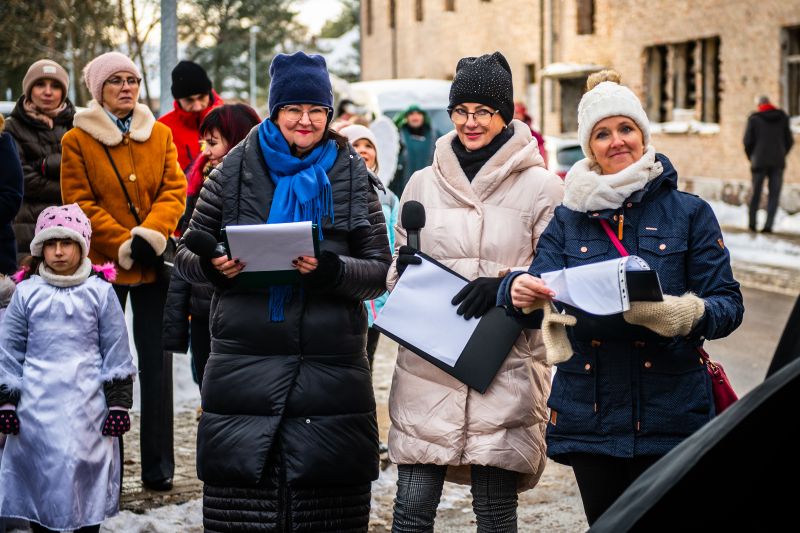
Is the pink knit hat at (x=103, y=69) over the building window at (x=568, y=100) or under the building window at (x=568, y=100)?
under

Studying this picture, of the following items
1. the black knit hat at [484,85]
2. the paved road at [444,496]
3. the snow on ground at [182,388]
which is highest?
the black knit hat at [484,85]

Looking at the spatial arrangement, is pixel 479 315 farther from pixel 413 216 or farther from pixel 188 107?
pixel 188 107

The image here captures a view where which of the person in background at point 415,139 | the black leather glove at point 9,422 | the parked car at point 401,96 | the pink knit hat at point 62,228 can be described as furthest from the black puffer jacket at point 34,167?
the parked car at point 401,96

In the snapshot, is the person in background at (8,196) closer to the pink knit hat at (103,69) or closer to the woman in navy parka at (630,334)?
the pink knit hat at (103,69)

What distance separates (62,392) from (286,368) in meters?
1.21

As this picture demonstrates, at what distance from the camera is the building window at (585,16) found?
3106 centimetres

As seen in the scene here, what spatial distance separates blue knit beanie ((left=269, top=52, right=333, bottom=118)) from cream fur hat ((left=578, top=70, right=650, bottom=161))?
1.03 metres

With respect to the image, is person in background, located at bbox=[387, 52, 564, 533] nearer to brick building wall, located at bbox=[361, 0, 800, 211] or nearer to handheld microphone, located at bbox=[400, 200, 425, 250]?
handheld microphone, located at bbox=[400, 200, 425, 250]

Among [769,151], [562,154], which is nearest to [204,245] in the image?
[562,154]

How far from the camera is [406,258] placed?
4.50m

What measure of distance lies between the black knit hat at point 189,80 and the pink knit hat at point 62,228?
6.59 ft

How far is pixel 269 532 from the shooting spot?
14.6 feet

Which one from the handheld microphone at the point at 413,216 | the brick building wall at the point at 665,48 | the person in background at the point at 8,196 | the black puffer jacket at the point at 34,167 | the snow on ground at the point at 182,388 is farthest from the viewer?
the brick building wall at the point at 665,48

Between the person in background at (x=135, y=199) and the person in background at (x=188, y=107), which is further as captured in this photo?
the person in background at (x=188, y=107)
